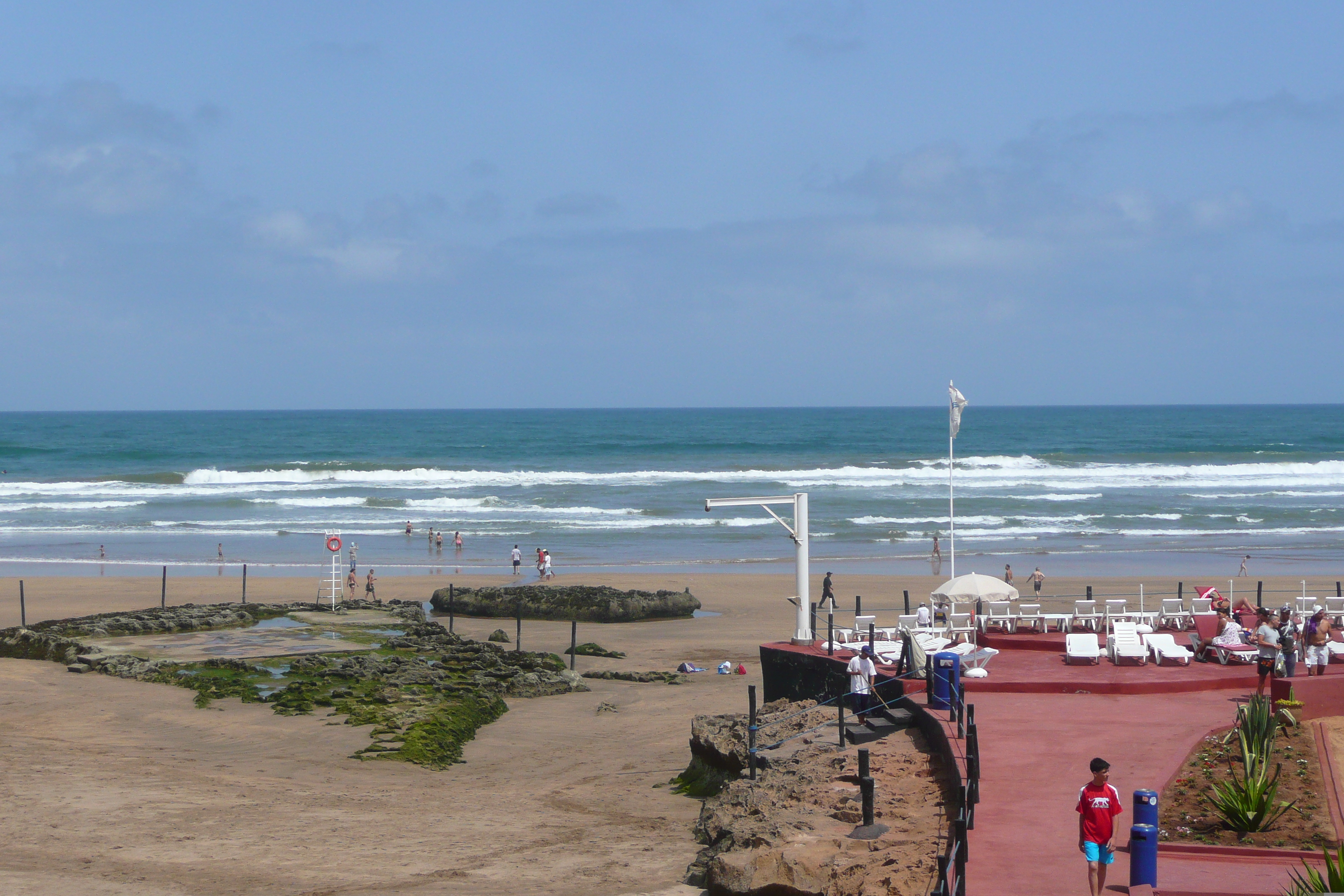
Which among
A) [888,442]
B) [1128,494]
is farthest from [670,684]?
[888,442]

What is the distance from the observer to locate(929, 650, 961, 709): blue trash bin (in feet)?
41.8

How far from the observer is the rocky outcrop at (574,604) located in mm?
28203

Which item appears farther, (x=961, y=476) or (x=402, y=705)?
(x=961, y=476)

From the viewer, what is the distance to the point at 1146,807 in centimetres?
861

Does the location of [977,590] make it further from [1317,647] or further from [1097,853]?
[1097,853]

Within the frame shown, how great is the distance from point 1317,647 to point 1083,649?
2826mm

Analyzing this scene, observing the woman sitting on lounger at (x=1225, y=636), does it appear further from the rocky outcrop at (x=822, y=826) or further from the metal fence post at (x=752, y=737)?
the metal fence post at (x=752, y=737)

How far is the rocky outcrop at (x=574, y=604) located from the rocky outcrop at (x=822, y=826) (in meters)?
14.5

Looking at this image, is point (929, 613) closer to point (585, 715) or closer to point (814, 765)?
point (585, 715)

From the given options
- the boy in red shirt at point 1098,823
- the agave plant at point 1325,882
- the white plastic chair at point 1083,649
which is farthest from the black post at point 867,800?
the white plastic chair at point 1083,649

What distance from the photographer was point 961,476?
7231cm

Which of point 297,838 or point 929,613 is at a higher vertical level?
point 929,613

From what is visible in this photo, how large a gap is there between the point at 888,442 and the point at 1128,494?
4749 cm

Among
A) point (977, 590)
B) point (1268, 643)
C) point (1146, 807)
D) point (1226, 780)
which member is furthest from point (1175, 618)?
point (1146, 807)
